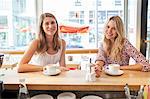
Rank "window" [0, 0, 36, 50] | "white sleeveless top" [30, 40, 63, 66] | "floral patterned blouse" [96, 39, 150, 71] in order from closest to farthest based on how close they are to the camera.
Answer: "floral patterned blouse" [96, 39, 150, 71] → "white sleeveless top" [30, 40, 63, 66] → "window" [0, 0, 36, 50]

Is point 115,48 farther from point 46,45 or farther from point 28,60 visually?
point 28,60

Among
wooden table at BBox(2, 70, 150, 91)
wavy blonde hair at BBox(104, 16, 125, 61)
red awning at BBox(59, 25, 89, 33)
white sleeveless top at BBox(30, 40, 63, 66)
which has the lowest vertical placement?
wooden table at BBox(2, 70, 150, 91)

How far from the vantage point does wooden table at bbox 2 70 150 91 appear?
143cm

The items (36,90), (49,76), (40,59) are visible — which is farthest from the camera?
(40,59)

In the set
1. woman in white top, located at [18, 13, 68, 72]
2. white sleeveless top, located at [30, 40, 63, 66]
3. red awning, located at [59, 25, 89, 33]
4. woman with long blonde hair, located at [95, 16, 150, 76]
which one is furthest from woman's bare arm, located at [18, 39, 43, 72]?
red awning, located at [59, 25, 89, 33]

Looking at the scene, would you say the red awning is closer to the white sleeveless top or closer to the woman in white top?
the woman in white top

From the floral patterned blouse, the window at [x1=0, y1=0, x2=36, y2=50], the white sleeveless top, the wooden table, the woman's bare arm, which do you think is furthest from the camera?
the window at [x1=0, y1=0, x2=36, y2=50]

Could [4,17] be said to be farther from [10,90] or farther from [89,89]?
[89,89]

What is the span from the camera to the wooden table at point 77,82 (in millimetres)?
1427

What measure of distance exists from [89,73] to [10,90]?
56cm

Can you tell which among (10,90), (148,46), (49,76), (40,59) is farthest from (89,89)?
(148,46)

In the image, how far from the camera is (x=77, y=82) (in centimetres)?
147

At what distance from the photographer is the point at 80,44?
413 cm

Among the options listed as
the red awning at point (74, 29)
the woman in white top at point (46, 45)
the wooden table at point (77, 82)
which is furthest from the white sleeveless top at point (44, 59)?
the red awning at point (74, 29)
